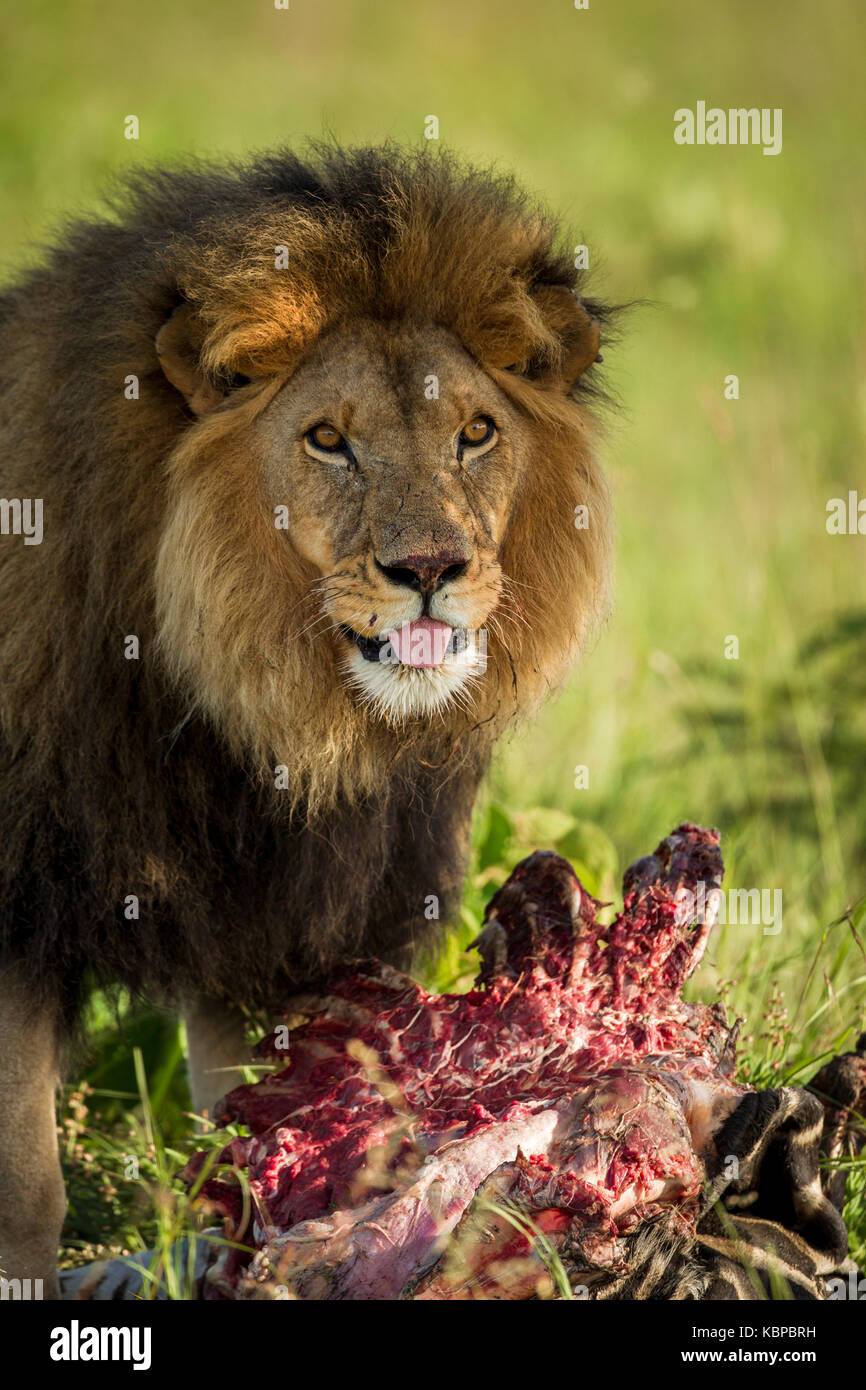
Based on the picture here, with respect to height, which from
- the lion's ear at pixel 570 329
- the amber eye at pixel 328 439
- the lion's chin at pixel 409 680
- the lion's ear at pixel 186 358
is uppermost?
the lion's ear at pixel 570 329

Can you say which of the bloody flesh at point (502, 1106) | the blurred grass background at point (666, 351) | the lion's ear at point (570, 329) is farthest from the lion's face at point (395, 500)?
the blurred grass background at point (666, 351)

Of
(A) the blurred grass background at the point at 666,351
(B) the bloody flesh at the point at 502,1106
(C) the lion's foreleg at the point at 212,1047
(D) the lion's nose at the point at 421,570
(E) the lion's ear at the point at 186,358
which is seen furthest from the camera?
(A) the blurred grass background at the point at 666,351

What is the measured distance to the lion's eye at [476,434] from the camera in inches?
141

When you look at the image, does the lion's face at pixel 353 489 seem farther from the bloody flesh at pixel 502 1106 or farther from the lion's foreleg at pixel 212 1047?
the lion's foreleg at pixel 212 1047

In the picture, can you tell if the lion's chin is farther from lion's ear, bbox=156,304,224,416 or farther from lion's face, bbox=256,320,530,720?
lion's ear, bbox=156,304,224,416

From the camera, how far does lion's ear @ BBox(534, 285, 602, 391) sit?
3.81 meters

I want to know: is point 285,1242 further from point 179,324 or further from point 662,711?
point 662,711

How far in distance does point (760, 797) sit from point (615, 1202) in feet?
14.1

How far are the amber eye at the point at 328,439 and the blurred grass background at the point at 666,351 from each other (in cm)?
106

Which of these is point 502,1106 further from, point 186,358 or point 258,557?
point 186,358

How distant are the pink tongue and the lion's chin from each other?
0.10ft

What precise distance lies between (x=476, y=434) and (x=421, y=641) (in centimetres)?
53

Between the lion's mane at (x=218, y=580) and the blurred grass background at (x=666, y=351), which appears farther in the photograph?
the blurred grass background at (x=666, y=351)

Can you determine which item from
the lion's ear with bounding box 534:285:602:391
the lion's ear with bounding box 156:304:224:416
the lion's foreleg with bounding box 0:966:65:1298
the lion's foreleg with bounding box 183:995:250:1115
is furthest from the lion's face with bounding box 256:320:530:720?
the lion's foreleg with bounding box 183:995:250:1115
